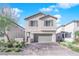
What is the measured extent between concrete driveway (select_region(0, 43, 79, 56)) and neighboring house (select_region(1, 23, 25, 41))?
0.28 m

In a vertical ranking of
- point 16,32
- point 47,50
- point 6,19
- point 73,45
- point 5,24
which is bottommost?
point 47,50

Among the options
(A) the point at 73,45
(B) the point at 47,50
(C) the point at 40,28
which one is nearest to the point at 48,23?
(C) the point at 40,28

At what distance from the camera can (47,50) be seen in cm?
604

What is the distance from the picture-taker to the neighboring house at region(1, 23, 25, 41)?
239 inches

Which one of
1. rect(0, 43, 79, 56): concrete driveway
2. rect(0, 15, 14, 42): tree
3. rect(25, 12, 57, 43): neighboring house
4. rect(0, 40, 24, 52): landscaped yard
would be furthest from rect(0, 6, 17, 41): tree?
rect(0, 43, 79, 56): concrete driveway

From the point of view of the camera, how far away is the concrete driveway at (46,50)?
19.7 ft

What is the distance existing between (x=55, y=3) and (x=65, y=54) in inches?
46.2

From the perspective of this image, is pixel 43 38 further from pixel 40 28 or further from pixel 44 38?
pixel 40 28

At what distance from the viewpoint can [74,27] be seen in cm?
605

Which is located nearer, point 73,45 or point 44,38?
point 73,45

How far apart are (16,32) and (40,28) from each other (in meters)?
0.56

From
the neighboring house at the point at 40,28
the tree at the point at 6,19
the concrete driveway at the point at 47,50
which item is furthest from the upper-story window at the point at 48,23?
the tree at the point at 6,19

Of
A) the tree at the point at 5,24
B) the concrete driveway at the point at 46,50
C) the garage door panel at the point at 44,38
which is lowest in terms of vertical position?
the concrete driveway at the point at 46,50

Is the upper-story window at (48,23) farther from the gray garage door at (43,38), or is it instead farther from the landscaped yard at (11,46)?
the landscaped yard at (11,46)
